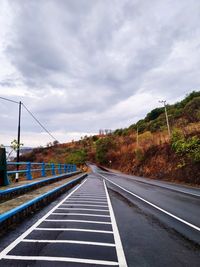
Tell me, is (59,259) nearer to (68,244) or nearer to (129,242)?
(68,244)

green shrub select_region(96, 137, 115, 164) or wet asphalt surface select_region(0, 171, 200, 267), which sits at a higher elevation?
green shrub select_region(96, 137, 115, 164)

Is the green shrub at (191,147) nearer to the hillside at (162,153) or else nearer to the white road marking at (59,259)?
the hillside at (162,153)

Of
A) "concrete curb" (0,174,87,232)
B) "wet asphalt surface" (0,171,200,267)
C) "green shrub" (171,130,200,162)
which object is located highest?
"green shrub" (171,130,200,162)

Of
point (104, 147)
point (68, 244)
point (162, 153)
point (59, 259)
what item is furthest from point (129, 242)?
point (104, 147)

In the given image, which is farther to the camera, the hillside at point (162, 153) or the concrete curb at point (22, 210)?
the hillside at point (162, 153)

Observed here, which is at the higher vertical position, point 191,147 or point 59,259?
point 191,147

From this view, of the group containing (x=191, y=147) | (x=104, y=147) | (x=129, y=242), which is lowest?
(x=129, y=242)

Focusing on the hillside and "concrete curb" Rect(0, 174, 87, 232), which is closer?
"concrete curb" Rect(0, 174, 87, 232)

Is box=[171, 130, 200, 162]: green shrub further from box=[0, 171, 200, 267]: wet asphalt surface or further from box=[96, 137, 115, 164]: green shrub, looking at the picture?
box=[96, 137, 115, 164]: green shrub

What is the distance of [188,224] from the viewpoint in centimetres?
873

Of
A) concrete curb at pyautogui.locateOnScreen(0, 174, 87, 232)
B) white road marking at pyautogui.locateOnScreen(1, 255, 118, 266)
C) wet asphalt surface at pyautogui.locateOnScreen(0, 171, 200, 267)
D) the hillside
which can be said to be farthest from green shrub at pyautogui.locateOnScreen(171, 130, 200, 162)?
white road marking at pyautogui.locateOnScreen(1, 255, 118, 266)

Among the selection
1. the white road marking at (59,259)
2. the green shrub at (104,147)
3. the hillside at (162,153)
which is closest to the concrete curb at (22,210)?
the white road marking at (59,259)

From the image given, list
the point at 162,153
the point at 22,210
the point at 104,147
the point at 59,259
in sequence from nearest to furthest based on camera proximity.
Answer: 1. the point at 59,259
2. the point at 22,210
3. the point at 162,153
4. the point at 104,147

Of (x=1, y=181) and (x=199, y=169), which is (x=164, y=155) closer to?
(x=199, y=169)
